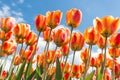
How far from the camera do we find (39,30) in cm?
413

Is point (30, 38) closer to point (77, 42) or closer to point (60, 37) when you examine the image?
point (60, 37)

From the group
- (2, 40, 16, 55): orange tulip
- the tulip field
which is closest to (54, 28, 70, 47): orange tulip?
the tulip field

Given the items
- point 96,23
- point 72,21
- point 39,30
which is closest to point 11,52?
A: point 39,30

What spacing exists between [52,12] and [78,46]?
0.70m

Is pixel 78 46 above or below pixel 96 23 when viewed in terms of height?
below

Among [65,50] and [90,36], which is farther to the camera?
[65,50]

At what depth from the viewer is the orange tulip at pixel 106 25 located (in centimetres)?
349

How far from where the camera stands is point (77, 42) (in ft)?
12.6

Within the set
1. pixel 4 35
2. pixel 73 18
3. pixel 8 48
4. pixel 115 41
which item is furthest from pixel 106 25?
pixel 8 48

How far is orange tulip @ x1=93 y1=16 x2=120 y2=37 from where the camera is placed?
3.49 metres

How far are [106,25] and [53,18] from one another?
833 millimetres

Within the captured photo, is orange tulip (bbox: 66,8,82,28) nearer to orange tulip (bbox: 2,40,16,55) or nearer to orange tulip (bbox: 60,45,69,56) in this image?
orange tulip (bbox: 60,45,69,56)

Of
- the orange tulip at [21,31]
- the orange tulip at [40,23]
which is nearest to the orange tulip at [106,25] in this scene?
the orange tulip at [40,23]

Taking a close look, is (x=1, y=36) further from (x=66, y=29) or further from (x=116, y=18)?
(x=116, y=18)
